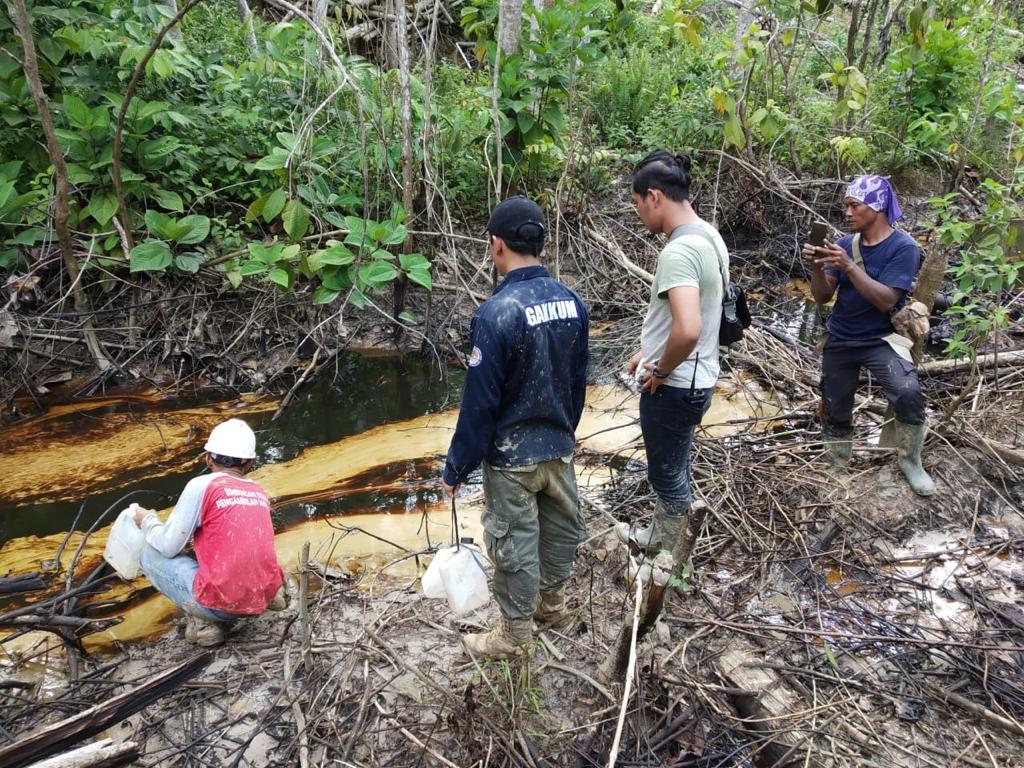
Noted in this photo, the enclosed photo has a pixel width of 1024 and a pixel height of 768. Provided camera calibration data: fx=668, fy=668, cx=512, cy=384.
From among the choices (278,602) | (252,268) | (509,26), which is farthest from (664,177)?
(509,26)

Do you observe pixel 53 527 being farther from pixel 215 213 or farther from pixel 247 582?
pixel 215 213

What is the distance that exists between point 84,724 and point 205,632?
915 millimetres

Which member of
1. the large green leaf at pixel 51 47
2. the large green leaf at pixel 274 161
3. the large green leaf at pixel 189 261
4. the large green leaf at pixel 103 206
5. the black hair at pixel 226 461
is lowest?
the large green leaf at pixel 189 261

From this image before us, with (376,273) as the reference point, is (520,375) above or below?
above

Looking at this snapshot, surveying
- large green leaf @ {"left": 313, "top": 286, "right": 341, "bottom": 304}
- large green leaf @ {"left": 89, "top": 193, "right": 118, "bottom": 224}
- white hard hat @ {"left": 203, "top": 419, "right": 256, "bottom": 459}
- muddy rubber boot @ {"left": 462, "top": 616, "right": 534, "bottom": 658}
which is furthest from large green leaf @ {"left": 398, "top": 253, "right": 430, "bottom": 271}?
muddy rubber boot @ {"left": 462, "top": 616, "right": 534, "bottom": 658}

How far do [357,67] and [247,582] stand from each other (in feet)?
15.3

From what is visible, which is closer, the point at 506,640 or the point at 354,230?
the point at 506,640

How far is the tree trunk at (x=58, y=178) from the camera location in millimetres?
4516

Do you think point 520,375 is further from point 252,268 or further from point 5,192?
point 5,192

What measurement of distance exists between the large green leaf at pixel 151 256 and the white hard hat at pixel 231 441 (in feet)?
10.7

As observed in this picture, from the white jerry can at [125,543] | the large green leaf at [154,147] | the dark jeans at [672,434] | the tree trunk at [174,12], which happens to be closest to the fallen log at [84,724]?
the white jerry can at [125,543]

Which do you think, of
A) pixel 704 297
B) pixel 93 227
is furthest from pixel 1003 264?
pixel 93 227

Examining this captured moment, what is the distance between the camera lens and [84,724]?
204cm

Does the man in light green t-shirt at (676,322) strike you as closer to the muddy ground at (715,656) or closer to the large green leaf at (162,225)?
the muddy ground at (715,656)
